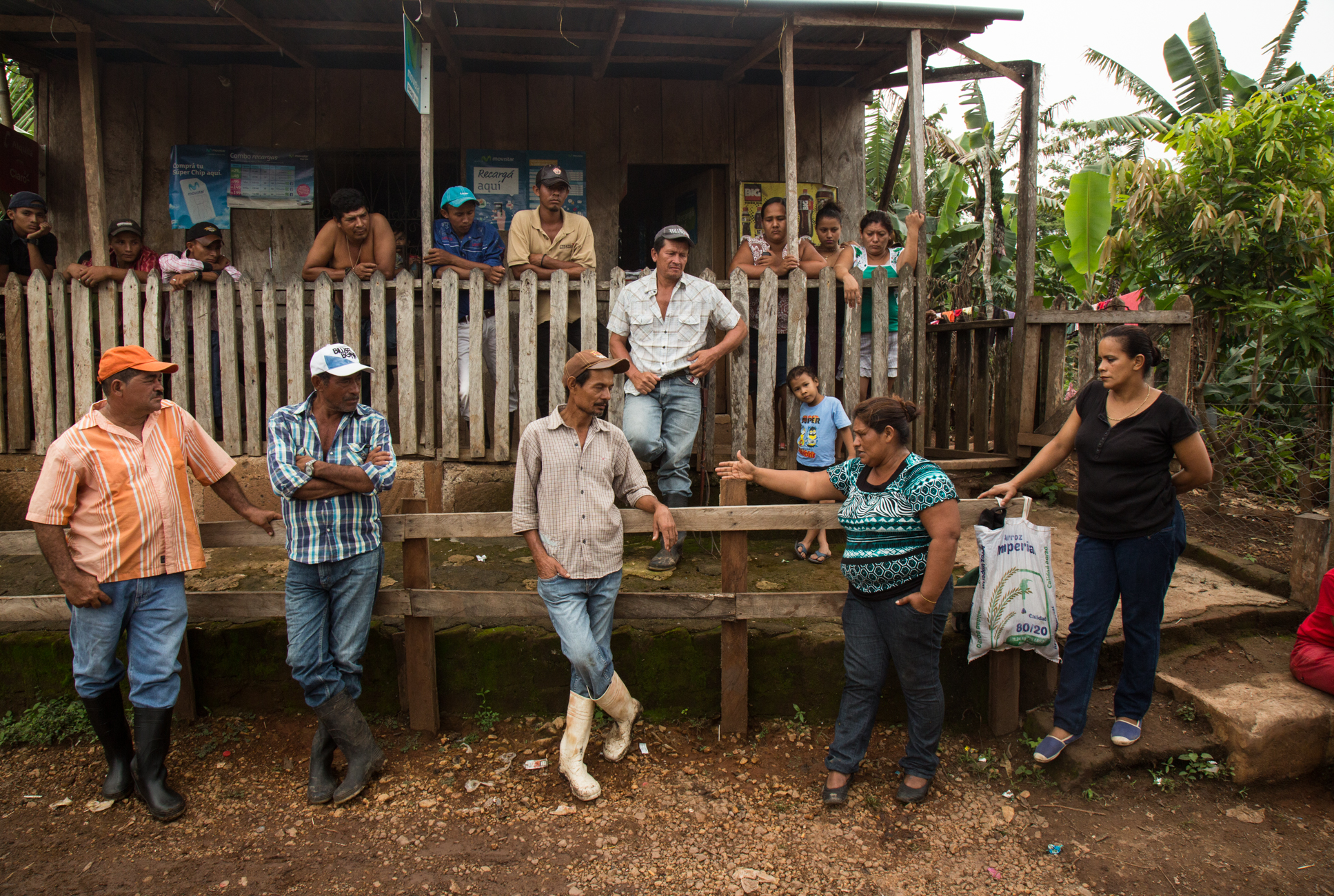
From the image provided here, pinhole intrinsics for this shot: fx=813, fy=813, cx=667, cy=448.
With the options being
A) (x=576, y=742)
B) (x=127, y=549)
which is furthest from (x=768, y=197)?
(x=127, y=549)

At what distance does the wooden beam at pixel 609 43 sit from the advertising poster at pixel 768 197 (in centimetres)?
152

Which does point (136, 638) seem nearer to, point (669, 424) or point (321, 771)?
point (321, 771)

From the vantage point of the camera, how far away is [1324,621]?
3.73m

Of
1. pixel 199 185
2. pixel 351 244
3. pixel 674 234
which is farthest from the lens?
pixel 199 185

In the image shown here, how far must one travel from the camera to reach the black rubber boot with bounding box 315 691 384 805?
3.30 metres

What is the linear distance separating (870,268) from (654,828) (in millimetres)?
3743

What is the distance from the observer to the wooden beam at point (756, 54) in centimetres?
570

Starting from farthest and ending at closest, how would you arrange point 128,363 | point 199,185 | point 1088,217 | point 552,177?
point 1088,217 < point 199,185 < point 552,177 < point 128,363

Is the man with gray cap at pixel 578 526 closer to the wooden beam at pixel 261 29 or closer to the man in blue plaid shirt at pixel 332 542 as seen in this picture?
the man in blue plaid shirt at pixel 332 542

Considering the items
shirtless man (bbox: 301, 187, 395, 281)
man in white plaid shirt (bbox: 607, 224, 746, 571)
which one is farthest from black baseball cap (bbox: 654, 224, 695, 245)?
shirtless man (bbox: 301, 187, 395, 281)

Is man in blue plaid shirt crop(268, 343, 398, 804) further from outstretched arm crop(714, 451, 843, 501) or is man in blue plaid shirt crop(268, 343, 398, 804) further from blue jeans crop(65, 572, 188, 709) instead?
outstretched arm crop(714, 451, 843, 501)

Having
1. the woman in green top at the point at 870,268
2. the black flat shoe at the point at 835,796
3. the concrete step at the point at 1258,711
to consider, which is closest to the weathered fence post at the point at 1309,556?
the concrete step at the point at 1258,711

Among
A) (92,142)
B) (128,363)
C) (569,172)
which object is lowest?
(128,363)

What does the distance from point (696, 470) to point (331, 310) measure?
252 cm
